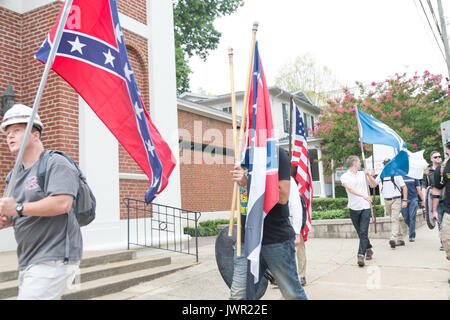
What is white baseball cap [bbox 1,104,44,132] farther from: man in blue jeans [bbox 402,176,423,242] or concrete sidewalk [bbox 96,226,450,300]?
man in blue jeans [bbox 402,176,423,242]

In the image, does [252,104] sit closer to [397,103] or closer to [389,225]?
[389,225]

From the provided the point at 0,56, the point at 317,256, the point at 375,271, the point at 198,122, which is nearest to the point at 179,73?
the point at 198,122

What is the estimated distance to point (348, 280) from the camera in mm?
6203

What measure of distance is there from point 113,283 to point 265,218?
11.0 ft

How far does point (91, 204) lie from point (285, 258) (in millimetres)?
1657

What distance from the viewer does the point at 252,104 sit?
12.7 feet

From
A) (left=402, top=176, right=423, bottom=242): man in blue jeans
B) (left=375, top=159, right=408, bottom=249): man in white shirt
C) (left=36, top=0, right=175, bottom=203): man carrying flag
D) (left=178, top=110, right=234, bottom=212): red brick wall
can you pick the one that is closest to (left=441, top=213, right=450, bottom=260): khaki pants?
(left=375, top=159, right=408, bottom=249): man in white shirt

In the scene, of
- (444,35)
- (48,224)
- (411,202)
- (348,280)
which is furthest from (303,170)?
Answer: (444,35)

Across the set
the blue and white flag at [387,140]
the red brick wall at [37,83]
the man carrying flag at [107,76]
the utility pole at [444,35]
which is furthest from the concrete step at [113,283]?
the utility pole at [444,35]

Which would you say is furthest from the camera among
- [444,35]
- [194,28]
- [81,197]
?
[194,28]

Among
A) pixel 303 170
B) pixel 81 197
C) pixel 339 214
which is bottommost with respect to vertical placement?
pixel 339 214

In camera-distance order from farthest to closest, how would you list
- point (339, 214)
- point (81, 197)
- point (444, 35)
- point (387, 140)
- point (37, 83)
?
point (444, 35), point (339, 214), point (387, 140), point (37, 83), point (81, 197)

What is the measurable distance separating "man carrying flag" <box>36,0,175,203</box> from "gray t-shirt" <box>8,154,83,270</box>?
2.99ft

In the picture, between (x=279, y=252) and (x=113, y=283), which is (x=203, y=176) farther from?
(x=279, y=252)
